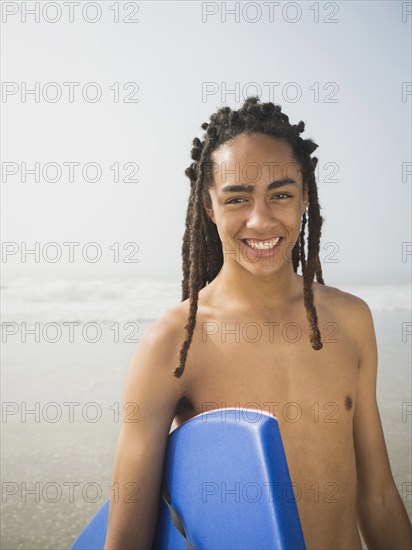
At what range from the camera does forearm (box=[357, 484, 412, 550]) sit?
77.2 inches

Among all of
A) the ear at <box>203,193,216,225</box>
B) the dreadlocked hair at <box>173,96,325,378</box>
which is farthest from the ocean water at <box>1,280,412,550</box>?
the ear at <box>203,193,216,225</box>

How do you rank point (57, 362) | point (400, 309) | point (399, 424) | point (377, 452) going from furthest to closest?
point (400, 309)
point (57, 362)
point (399, 424)
point (377, 452)

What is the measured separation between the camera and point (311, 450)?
1.91 metres

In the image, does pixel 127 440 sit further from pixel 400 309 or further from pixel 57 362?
pixel 400 309

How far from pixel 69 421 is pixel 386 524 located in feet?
13.8

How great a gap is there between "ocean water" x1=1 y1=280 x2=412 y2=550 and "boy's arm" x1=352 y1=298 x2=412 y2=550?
2008 millimetres

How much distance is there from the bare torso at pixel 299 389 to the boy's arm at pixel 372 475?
54 millimetres

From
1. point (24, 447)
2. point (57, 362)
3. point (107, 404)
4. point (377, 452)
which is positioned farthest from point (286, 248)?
point (57, 362)

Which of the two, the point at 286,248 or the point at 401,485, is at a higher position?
the point at 286,248

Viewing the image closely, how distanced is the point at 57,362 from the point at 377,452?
6412mm

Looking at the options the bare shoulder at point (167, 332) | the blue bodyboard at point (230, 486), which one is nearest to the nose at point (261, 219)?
the bare shoulder at point (167, 332)

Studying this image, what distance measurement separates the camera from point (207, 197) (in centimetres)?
216

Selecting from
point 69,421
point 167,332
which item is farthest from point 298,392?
point 69,421

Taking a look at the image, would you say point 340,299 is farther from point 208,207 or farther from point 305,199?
point 208,207
